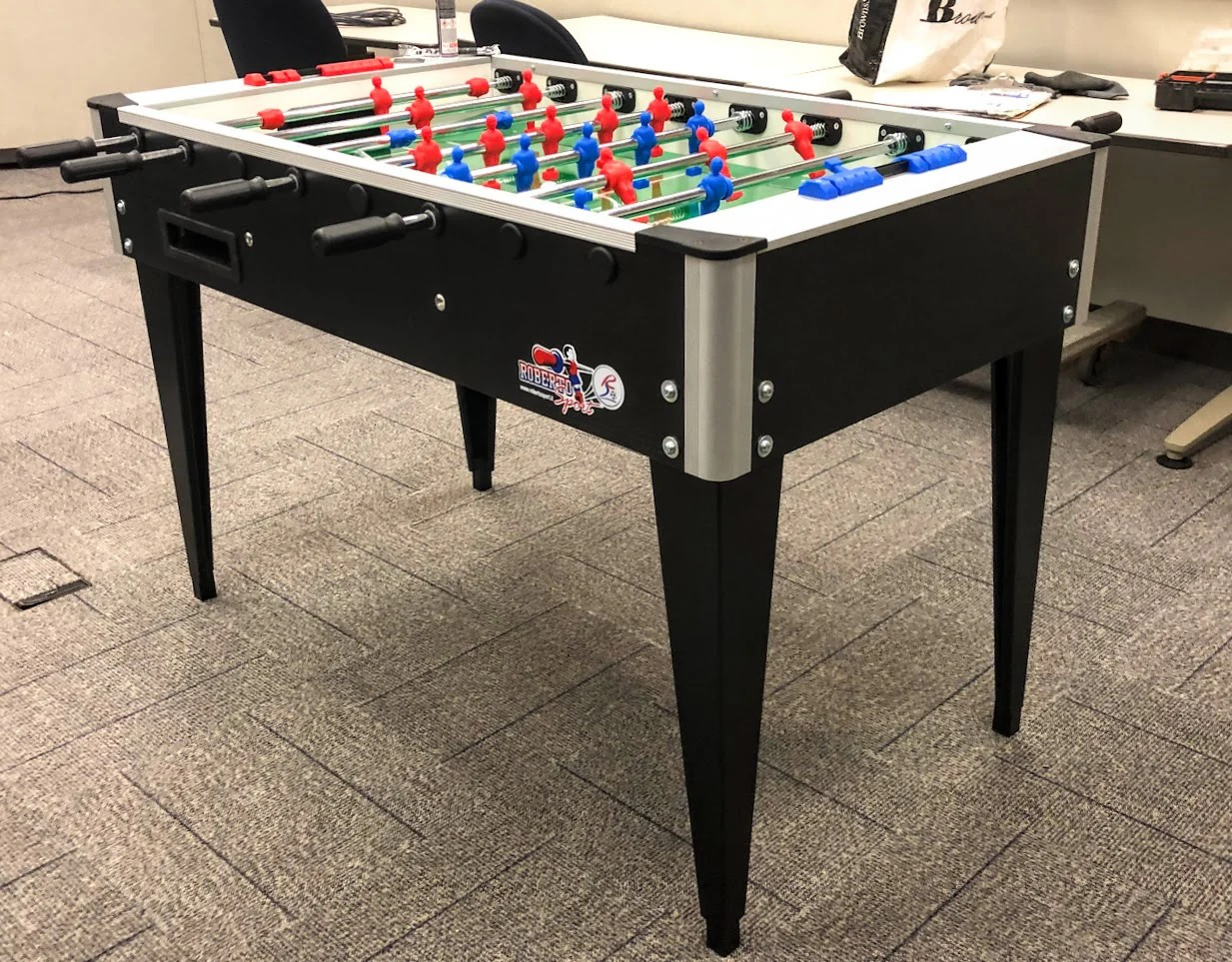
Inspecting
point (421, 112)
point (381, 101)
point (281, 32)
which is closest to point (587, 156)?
point (421, 112)

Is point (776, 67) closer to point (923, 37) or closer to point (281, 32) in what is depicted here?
point (923, 37)

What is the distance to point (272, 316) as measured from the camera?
11.4ft

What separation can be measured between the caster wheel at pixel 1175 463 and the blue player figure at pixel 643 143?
4.47ft

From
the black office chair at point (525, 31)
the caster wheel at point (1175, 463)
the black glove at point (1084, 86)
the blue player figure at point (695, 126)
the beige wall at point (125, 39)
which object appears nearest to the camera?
the blue player figure at point (695, 126)

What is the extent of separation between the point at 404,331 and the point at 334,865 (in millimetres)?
632

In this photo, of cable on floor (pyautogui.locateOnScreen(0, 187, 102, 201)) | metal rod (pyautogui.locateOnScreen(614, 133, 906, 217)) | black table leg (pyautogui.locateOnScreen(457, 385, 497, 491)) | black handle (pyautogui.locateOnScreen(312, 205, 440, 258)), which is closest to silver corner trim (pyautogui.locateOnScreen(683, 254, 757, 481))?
metal rod (pyautogui.locateOnScreen(614, 133, 906, 217))

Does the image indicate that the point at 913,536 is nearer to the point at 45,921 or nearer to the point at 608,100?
the point at 608,100

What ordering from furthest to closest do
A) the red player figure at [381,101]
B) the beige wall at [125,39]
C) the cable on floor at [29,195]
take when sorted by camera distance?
the cable on floor at [29,195] → the beige wall at [125,39] → the red player figure at [381,101]

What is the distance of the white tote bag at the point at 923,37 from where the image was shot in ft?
8.68

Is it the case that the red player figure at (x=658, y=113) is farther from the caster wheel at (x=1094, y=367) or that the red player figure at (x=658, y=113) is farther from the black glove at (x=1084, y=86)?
the caster wheel at (x=1094, y=367)

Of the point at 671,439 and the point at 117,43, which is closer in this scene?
the point at 671,439

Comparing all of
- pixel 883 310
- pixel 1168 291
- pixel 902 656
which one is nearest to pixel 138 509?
pixel 902 656

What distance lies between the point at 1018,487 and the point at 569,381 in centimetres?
63

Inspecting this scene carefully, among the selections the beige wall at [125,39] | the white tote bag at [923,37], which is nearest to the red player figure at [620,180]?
the white tote bag at [923,37]
